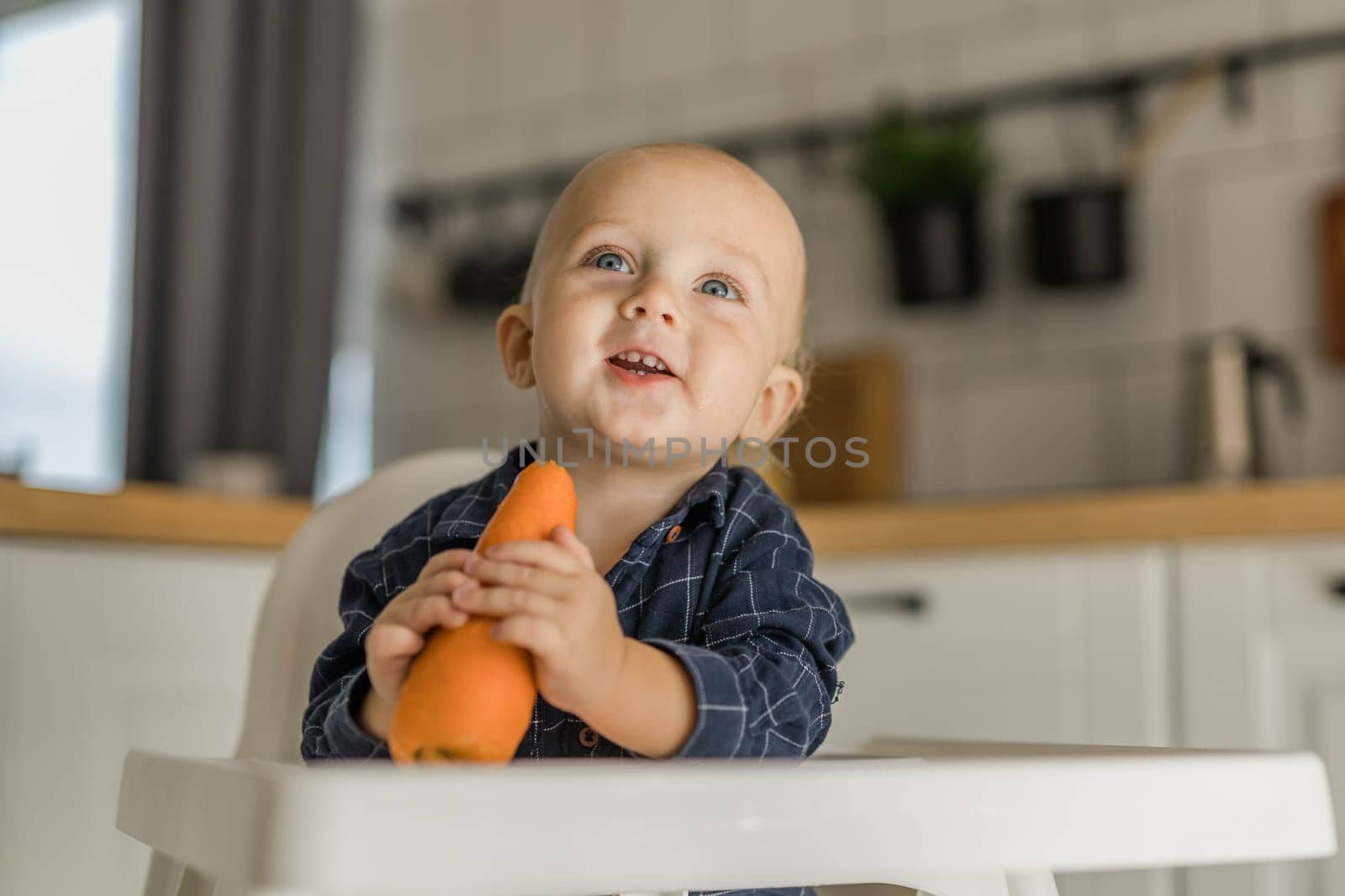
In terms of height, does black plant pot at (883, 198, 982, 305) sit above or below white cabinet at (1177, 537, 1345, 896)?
above

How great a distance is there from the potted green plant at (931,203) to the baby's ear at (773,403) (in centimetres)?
128

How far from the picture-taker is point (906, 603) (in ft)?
5.58

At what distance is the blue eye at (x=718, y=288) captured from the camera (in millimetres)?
752

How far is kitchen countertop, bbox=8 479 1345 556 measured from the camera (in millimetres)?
1432

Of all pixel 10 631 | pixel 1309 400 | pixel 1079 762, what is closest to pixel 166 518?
pixel 10 631

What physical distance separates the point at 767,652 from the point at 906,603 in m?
1.06

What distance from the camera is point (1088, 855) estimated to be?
47 cm

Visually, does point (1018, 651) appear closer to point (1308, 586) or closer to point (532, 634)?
point (1308, 586)

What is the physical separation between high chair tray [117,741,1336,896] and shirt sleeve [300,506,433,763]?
4.4 inches

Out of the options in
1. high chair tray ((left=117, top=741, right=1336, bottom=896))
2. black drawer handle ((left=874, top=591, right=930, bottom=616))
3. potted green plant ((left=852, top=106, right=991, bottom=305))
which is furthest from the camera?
potted green plant ((left=852, top=106, right=991, bottom=305))

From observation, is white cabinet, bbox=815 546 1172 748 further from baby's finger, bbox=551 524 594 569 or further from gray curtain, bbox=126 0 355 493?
gray curtain, bbox=126 0 355 493

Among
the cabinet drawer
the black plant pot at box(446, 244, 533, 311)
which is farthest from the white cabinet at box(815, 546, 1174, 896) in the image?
the black plant pot at box(446, 244, 533, 311)

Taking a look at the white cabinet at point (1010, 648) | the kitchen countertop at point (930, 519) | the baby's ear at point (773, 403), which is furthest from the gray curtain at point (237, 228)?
the baby's ear at point (773, 403)

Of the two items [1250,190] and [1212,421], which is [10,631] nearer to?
[1212,421]
